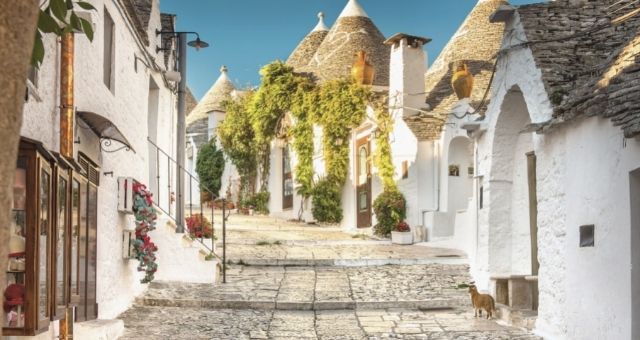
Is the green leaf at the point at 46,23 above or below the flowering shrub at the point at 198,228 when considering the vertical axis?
above

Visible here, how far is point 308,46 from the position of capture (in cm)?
2964

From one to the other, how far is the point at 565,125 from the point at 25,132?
17.7ft

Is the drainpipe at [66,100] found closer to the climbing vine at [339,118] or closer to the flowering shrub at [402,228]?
the flowering shrub at [402,228]

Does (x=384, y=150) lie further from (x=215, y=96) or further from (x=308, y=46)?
(x=215, y=96)

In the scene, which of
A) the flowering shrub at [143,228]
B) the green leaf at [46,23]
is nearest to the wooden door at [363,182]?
the flowering shrub at [143,228]

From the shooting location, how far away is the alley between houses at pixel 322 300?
30.9ft

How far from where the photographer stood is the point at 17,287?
5.14 meters

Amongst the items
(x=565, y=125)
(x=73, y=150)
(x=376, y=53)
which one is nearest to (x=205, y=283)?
(x=73, y=150)

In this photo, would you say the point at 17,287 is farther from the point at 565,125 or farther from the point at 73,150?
the point at 565,125

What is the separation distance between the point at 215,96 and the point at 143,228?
79.6ft

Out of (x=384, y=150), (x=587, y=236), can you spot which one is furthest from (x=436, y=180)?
(x=587, y=236)

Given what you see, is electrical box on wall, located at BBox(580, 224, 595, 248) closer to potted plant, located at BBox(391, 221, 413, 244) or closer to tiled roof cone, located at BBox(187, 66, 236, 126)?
potted plant, located at BBox(391, 221, 413, 244)

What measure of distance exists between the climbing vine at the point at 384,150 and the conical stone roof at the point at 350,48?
3.46 metres

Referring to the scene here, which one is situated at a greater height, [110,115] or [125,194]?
[110,115]
